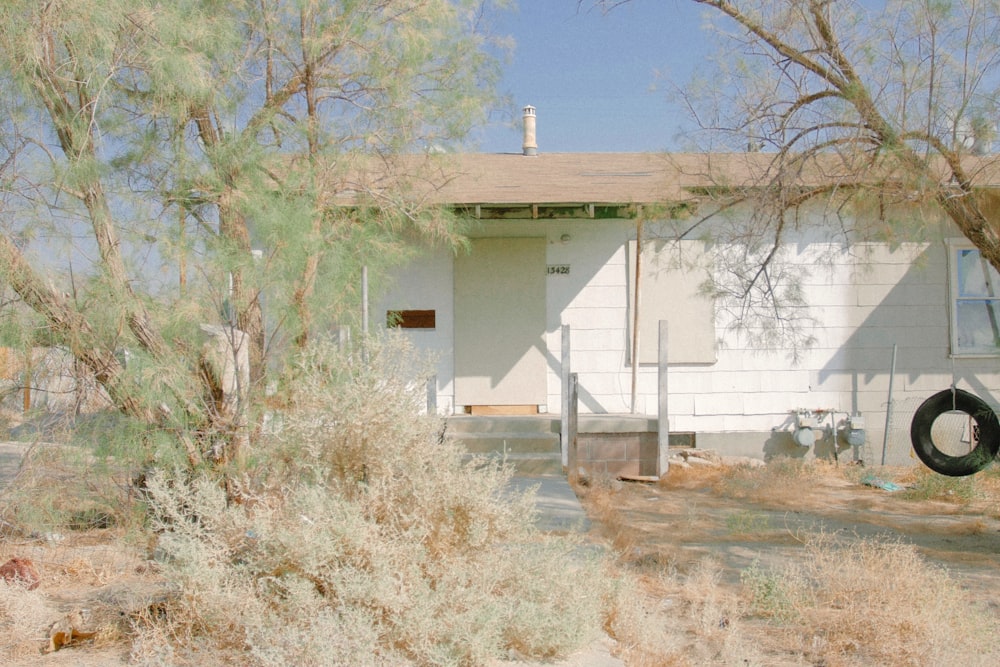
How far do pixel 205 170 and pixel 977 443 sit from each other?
272 inches

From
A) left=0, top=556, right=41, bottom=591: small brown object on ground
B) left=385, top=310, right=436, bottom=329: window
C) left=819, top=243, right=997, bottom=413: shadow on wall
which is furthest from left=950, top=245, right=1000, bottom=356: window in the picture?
left=0, top=556, right=41, bottom=591: small brown object on ground

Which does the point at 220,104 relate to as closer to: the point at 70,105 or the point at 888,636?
the point at 70,105

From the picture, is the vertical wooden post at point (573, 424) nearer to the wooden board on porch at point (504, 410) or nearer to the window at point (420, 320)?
the wooden board on porch at point (504, 410)

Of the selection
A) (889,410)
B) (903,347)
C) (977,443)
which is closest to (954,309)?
Result: (903,347)

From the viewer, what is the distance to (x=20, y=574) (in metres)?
5.03

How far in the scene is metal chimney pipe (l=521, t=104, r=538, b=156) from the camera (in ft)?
42.7

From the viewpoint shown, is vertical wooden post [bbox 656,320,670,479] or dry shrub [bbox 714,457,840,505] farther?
vertical wooden post [bbox 656,320,670,479]

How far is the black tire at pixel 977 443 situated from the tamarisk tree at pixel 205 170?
513 centimetres

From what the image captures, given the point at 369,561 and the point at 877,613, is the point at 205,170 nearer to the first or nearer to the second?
the point at 369,561

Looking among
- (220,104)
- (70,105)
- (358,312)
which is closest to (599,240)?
(358,312)

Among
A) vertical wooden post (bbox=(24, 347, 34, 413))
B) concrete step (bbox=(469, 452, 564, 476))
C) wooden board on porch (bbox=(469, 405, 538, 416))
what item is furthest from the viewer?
wooden board on porch (bbox=(469, 405, 538, 416))

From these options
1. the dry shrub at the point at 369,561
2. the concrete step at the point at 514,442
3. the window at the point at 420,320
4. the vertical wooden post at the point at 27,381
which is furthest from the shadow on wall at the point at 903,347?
the vertical wooden post at the point at 27,381

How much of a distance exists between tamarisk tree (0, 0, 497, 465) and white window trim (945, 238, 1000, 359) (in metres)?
7.02

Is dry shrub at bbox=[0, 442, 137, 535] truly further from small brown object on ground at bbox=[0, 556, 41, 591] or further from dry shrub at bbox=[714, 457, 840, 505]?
dry shrub at bbox=[714, 457, 840, 505]
